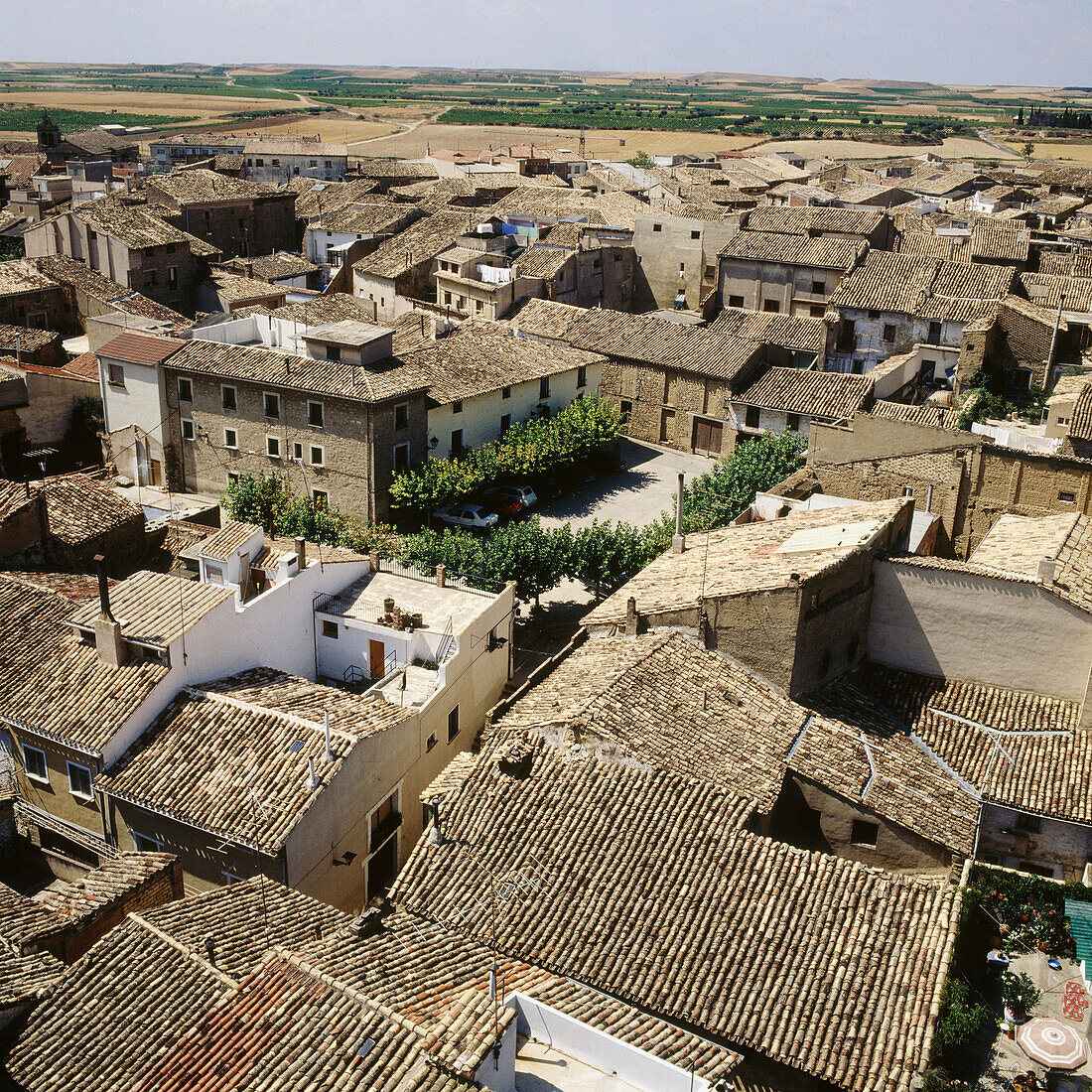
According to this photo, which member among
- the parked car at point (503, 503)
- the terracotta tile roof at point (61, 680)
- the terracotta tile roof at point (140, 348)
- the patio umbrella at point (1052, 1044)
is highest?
the terracotta tile roof at point (140, 348)

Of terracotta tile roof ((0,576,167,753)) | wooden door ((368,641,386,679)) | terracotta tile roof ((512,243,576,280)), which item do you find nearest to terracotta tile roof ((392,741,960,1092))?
wooden door ((368,641,386,679))

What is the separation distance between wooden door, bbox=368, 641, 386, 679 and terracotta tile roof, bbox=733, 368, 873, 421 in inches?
963

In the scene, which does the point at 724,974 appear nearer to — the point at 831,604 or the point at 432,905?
the point at 432,905

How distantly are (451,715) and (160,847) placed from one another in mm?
6774

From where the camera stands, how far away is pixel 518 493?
4250cm

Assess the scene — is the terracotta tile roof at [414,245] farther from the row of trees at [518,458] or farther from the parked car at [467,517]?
the parked car at [467,517]

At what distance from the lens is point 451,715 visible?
24797mm

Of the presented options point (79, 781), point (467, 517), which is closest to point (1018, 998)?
point (79, 781)

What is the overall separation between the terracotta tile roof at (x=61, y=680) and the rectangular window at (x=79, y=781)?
777 mm

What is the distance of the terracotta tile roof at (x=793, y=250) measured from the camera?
2180 inches

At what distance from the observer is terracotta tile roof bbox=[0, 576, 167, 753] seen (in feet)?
68.7

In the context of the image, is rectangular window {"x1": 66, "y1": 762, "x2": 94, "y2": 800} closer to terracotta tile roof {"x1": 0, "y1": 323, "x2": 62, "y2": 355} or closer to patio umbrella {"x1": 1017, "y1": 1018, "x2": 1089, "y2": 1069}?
patio umbrella {"x1": 1017, "y1": 1018, "x2": 1089, "y2": 1069}

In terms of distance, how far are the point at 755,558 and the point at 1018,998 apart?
10805 mm

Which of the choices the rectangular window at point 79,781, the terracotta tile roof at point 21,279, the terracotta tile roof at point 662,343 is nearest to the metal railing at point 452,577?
the rectangular window at point 79,781
